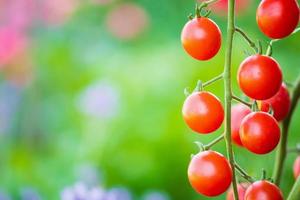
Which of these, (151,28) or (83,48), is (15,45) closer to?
(83,48)

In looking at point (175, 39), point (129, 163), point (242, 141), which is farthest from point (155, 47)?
point (242, 141)

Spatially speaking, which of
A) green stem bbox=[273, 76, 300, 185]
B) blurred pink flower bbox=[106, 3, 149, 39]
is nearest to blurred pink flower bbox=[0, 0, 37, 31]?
blurred pink flower bbox=[106, 3, 149, 39]

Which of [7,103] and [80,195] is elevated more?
[7,103]

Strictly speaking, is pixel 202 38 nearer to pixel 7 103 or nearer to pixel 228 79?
pixel 228 79

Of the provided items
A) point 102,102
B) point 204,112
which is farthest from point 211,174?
point 102,102

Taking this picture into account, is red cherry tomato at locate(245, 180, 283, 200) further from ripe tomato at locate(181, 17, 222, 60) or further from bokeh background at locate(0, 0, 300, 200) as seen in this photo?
bokeh background at locate(0, 0, 300, 200)

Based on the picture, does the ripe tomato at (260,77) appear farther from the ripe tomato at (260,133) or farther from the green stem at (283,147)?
the green stem at (283,147)
